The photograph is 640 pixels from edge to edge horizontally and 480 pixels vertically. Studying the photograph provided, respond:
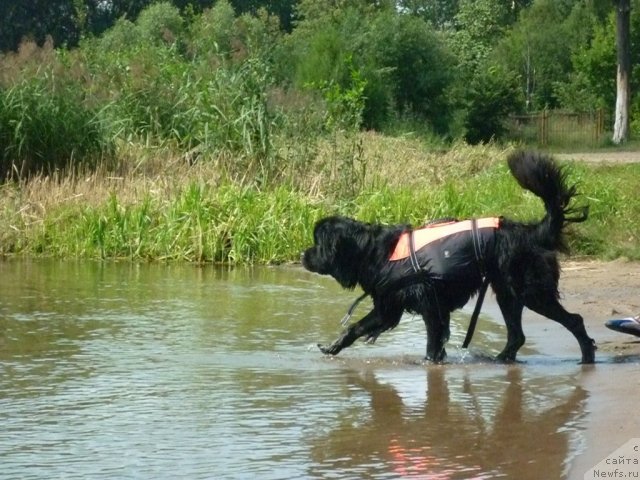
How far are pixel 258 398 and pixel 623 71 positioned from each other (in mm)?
36290

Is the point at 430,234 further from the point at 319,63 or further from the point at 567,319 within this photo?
the point at 319,63

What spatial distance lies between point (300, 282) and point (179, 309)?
216 centimetres

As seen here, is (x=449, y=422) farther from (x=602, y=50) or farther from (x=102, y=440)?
(x=602, y=50)

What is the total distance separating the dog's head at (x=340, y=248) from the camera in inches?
323

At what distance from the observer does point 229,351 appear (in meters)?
8.58

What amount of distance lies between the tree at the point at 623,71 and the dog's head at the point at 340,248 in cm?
3419

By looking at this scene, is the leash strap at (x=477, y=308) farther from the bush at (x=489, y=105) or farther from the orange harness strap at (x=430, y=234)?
the bush at (x=489, y=105)

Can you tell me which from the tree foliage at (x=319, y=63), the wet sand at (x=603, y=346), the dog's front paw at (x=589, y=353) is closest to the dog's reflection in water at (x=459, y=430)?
the wet sand at (x=603, y=346)

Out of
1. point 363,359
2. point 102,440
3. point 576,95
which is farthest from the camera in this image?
point 576,95

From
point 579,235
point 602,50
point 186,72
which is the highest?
point 602,50

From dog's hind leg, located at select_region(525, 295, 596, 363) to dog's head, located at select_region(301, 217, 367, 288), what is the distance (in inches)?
45.0

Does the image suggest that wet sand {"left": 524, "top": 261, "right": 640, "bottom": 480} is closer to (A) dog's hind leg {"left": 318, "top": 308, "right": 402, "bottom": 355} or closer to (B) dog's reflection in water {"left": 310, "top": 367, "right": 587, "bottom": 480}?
(B) dog's reflection in water {"left": 310, "top": 367, "right": 587, "bottom": 480}

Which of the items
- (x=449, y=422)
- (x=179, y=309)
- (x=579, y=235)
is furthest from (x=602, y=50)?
(x=449, y=422)

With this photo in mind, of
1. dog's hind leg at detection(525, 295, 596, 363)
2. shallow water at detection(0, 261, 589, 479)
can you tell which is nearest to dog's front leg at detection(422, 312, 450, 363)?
shallow water at detection(0, 261, 589, 479)
